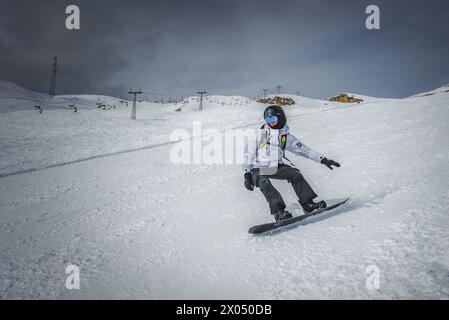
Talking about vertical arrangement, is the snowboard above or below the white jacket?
below

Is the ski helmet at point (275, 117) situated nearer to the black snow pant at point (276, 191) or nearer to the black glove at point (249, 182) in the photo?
the black snow pant at point (276, 191)

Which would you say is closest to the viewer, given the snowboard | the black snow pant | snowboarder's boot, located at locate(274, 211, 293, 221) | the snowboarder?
the snowboard

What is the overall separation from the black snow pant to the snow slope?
0.39 meters

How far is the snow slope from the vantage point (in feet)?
8.44

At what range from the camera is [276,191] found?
3.95 m

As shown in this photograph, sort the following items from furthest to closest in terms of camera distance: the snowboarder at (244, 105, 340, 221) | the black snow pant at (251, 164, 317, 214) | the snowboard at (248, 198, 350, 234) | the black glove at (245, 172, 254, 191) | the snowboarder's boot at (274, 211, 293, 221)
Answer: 1. the black glove at (245, 172, 254, 191)
2. the snowboarder at (244, 105, 340, 221)
3. the black snow pant at (251, 164, 317, 214)
4. the snowboarder's boot at (274, 211, 293, 221)
5. the snowboard at (248, 198, 350, 234)

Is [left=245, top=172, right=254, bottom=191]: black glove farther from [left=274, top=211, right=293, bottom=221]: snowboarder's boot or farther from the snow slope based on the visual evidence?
[left=274, top=211, right=293, bottom=221]: snowboarder's boot

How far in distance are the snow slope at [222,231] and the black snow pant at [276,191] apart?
15.2 inches

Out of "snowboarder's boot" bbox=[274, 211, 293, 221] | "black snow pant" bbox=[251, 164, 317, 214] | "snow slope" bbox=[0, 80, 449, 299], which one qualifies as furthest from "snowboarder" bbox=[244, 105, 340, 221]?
"snow slope" bbox=[0, 80, 449, 299]

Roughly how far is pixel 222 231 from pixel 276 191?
1013 millimetres

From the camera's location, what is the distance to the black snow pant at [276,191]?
381 cm

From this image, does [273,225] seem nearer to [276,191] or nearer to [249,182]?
[276,191]

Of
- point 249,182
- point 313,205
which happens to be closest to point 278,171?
point 249,182
